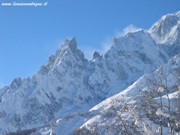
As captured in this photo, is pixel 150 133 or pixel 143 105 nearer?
pixel 150 133

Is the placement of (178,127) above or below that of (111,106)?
below

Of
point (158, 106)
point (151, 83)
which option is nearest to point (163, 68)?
point (151, 83)

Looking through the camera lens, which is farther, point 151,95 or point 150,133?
point 151,95

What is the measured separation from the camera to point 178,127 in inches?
784

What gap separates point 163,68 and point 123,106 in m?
2.37

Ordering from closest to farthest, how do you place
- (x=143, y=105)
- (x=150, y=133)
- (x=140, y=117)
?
(x=150, y=133) < (x=140, y=117) < (x=143, y=105)

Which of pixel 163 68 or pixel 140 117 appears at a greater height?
pixel 163 68

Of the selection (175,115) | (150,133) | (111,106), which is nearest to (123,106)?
(111,106)

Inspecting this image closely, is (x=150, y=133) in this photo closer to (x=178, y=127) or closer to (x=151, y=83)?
(x=178, y=127)

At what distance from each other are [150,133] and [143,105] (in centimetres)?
375

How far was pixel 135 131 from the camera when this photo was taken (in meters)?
22.1

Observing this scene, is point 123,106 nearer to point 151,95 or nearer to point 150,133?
point 151,95

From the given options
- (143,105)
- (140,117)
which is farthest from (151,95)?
(140,117)

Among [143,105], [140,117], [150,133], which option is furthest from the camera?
[143,105]
